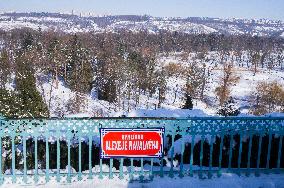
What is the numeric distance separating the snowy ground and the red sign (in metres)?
0.50

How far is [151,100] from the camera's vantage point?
2416 inches

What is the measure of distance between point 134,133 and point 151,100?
54459mm

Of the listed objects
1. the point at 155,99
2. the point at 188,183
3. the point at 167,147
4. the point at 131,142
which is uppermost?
the point at 131,142

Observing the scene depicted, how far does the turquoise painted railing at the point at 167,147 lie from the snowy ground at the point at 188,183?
123 millimetres

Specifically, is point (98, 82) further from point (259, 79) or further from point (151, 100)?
point (259, 79)

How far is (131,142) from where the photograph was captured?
→ 7.00 metres

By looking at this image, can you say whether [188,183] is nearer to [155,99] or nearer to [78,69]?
[78,69]

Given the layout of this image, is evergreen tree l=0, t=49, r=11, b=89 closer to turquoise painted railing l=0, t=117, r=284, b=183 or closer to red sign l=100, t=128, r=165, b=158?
turquoise painted railing l=0, t=117, r=284, b=183

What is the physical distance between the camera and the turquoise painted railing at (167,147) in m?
6.89

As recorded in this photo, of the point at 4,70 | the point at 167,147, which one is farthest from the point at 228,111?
the point at 4,70

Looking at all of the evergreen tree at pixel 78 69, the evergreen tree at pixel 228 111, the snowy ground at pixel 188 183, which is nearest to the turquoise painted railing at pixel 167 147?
the snowy ground at pixel 188 183

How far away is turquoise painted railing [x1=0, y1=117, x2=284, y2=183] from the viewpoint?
6891 mm

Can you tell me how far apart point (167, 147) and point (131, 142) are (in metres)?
1.44

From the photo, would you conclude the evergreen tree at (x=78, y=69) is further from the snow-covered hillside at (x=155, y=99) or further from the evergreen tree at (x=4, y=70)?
the evergreen tree at (x=4, y=70)
